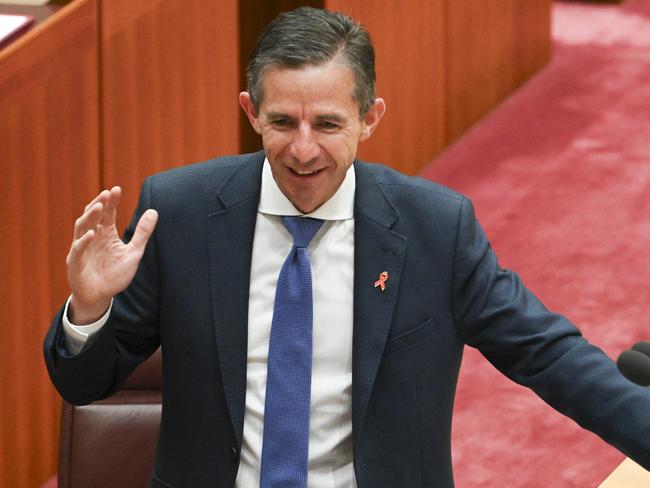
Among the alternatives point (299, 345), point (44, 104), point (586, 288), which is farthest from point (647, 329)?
point (299, 345)

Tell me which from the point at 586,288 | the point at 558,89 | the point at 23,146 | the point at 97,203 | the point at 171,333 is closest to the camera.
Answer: the point at 97,203

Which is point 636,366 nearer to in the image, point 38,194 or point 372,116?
point 372,116

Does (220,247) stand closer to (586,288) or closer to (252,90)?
(252,90)

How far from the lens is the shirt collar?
1313 millimetres

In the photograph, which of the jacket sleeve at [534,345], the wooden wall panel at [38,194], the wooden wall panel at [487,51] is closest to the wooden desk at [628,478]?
the jacket sleeve at [534,345]

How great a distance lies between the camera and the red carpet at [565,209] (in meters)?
2.28

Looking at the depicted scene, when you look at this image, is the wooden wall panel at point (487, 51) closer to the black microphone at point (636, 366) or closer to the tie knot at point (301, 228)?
the tie knot at point (301, 228)

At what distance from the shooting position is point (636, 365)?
1122mm

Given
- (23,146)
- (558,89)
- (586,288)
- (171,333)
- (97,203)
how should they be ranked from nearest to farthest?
1. (97,203)
2. (171,333)
3. (23,146)
4. (586,288)
5. (558,89)

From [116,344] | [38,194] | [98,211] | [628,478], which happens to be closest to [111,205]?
[98,211]

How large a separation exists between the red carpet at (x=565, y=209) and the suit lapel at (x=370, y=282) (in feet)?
3.20

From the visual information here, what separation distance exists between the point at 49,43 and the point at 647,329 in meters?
1.14

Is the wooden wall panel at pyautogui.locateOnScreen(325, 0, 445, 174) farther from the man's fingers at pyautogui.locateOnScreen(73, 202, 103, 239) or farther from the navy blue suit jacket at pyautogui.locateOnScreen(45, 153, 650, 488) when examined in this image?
the man's fingers at pyautogui.locateOnScreen(73, 202, 103, 239)

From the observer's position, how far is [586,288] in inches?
105
